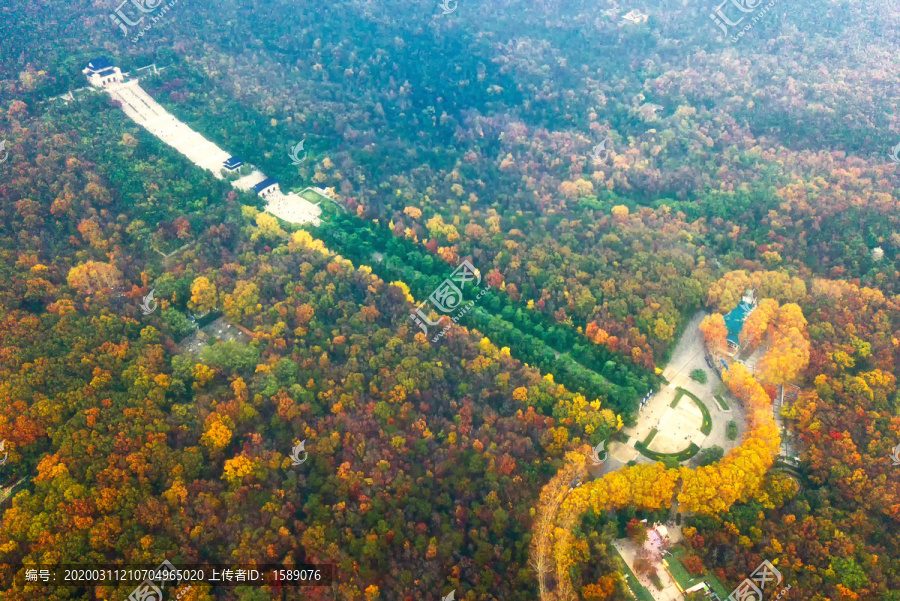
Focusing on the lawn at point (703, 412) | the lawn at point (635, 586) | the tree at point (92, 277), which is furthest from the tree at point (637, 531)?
the tree at point (92, 277)

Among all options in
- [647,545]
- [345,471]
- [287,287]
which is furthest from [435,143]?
[647,545]

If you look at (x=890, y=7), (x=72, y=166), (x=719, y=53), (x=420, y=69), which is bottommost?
(x=72, y=166)

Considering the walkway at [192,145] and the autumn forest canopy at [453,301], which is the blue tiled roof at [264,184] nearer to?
the walkway at [192,145]

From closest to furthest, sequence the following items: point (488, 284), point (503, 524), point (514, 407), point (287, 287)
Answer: point (503, 524) → point (514, 407) → point (287, 287) → point (488, 284)

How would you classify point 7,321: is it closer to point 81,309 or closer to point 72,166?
point 81,309

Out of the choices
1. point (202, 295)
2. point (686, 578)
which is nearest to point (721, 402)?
point (686, 578)

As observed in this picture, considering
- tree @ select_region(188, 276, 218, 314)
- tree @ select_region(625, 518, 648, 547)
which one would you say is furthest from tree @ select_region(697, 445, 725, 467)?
tree @ select_region(188, 276, 218, 314)

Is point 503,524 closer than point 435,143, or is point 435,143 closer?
point 503,524

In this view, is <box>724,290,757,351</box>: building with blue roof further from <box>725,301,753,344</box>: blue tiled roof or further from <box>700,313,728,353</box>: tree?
<box>700,313,728,353</box>: tree
